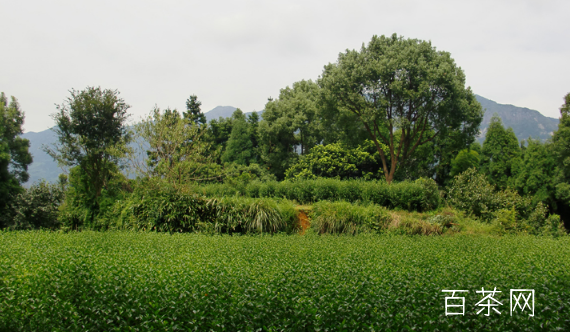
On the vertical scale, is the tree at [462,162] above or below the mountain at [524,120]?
below

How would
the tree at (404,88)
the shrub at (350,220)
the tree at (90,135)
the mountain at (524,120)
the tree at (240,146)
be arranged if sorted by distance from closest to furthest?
1. the shrub at (350,220)
2. the tree at (90,135)
3. the tree at (404,88)
4. the tree at (240,146)
5. the mountain at (524,120)

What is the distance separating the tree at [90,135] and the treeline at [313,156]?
0.05 m

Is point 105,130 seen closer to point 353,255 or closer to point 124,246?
point 124,246

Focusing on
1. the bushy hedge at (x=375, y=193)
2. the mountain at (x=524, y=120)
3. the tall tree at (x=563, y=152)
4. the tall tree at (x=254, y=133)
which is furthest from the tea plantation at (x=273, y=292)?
the mountain at (x=524, y=120)

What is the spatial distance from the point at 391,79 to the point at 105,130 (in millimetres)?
14364

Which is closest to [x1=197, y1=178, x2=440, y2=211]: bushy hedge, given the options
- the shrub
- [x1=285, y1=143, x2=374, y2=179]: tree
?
the shrub

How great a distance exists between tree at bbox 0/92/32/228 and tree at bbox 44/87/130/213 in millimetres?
6258

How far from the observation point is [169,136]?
12.4 metres

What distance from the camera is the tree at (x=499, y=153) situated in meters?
25.7

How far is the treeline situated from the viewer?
11.8m

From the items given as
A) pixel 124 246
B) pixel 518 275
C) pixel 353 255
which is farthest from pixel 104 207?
pixel 518 275

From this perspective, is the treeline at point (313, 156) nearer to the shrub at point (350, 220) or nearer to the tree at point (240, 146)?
the tree at point (240, 146)

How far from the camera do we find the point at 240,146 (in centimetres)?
2873

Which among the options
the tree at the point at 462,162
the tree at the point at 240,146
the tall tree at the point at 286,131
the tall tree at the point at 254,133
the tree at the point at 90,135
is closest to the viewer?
the tree at the point at 90,135
